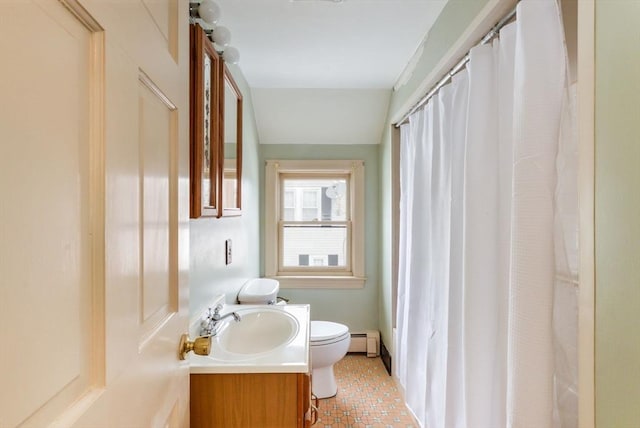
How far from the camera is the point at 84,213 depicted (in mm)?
425

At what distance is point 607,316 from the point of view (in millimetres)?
668

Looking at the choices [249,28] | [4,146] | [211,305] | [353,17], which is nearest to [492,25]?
[353,17]

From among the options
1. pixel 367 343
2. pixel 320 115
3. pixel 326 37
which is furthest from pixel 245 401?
pixel 320 115

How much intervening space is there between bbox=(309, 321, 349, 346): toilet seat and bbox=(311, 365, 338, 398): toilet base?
222 millimetres

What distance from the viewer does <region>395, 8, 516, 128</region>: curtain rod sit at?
1168mm

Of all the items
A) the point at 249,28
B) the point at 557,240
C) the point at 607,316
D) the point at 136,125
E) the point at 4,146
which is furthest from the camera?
the point at 249,28

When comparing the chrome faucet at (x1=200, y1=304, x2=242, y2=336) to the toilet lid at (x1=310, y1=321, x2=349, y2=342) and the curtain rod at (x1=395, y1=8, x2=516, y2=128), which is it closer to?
the toilet lid at (x1=310, y1=321, x2=349, y2=342)

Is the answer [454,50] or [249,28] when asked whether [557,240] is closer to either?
[454,50]

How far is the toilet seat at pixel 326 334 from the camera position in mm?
2260

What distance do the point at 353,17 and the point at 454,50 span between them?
1.87ft

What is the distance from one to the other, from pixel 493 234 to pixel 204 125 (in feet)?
3.84

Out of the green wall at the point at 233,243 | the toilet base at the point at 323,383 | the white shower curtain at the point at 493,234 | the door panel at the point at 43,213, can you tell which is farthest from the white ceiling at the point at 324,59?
the toilet base at the point at 323,383

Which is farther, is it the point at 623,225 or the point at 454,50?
the point at 454,50

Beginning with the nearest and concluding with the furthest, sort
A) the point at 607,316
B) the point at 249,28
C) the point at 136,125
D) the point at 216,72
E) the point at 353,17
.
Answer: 1. the point at 136,125
2. the point at 607,316
3. the point at 216,72
4. the point at 353,17
5. the point at 249,28
